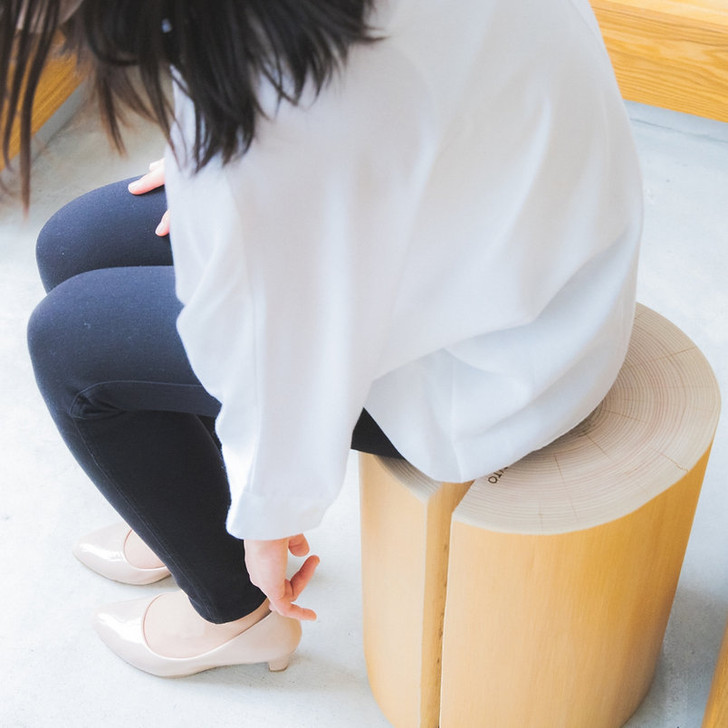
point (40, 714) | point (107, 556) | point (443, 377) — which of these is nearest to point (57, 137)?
point (107, 556)

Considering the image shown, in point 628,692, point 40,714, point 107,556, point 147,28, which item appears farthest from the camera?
point 107,556

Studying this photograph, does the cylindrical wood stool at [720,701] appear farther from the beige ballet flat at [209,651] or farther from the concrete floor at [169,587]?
the beige ballet flat at [209,651]

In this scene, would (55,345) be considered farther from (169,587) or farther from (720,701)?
(720,701)

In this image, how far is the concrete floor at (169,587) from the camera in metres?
1.11

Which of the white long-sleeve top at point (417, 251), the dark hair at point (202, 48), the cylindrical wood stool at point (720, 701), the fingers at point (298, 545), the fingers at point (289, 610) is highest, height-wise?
the dark hair at point (202, 48)

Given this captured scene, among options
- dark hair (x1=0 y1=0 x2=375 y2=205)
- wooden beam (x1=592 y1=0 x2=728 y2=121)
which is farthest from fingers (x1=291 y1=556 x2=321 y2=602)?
wooden beam (x1=592 y1=0 x2=728 y2=121)

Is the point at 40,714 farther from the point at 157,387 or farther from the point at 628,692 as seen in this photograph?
the point at 628,692

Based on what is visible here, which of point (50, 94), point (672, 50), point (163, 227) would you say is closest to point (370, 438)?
point (163, 227)

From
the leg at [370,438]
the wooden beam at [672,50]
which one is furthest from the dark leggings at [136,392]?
the wooden beam at [672,50]

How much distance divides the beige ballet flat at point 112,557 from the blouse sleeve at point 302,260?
0.62m

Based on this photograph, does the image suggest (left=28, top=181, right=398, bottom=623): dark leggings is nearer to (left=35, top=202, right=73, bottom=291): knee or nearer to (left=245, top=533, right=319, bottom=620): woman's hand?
(left=35, top=202, right=73, bottom=291): knee

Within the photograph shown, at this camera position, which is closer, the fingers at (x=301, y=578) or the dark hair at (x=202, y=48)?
the dark hair at (x=202, y=48)

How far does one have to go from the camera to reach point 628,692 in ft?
3.31

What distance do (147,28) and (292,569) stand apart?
2.92 feet
